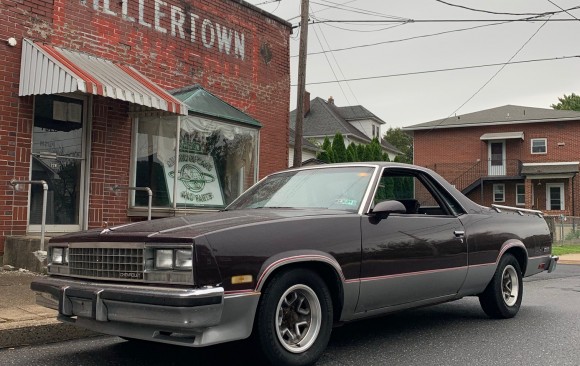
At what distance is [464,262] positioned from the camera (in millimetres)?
5391

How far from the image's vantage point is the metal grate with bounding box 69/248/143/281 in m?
3.72

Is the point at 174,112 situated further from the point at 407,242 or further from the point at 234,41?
the point at 407,242

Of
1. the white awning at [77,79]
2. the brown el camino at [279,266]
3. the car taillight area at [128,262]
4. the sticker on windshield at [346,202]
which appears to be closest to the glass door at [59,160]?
the white awning at [77,79]

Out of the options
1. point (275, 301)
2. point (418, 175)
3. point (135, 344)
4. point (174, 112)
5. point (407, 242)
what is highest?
point (174, 112)

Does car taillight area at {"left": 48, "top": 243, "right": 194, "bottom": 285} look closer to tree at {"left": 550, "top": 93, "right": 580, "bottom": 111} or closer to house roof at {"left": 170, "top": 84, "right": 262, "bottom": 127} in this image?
house roof at {"left": 170, "top": 84, "right": 262, "bottom": 127}

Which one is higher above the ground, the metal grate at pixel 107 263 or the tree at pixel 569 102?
the tree at pixel 569 102

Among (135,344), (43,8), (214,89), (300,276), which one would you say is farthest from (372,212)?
(214,89)

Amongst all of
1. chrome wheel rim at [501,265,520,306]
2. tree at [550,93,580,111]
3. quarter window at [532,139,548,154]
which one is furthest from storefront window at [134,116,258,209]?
tree at [550,93,580,111]

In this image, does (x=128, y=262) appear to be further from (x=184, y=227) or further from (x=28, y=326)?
(x=28, y=326)

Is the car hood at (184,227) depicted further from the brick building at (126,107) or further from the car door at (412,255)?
the brick building at (126,107)

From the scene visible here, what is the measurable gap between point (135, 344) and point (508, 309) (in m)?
3.88

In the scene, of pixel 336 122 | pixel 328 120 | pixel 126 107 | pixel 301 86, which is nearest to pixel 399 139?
pixel 328 120

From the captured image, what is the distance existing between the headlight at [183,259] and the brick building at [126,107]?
14.9ft

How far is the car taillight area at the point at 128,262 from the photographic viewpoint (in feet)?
11.5
